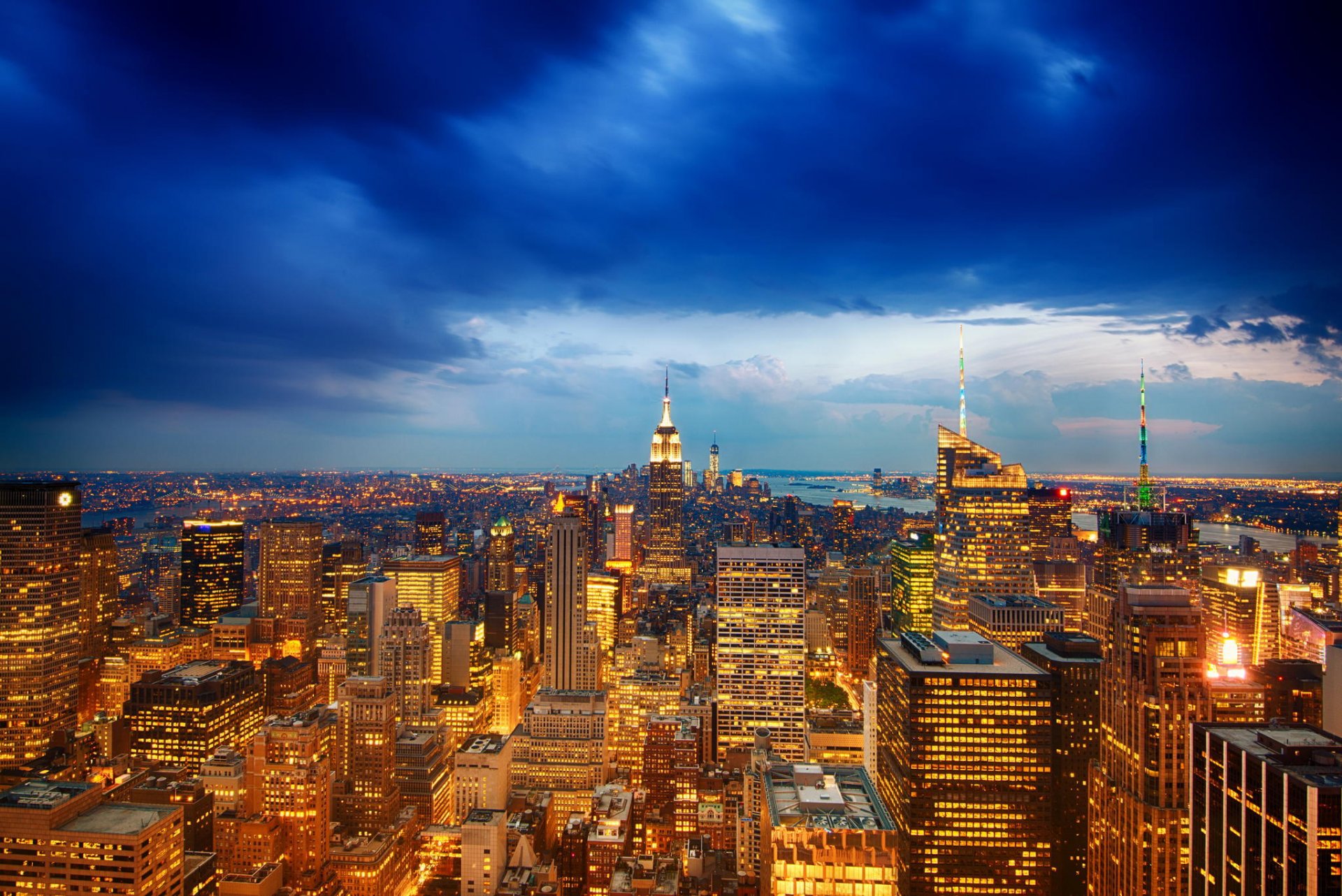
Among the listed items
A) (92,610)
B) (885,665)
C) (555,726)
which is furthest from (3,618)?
(885,665)

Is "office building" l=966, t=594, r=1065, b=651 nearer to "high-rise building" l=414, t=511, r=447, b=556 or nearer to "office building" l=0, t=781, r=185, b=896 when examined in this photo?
"high-rise building" l=414, t=511, r=447, b=556

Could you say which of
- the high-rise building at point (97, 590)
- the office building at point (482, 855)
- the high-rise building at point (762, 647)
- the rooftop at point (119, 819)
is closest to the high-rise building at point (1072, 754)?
the high-rise building at point (762, 647)

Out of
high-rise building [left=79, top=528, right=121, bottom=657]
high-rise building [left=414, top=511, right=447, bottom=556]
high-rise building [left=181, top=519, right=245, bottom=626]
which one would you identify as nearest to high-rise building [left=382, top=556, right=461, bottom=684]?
high-rise building [left=414, top=511, right=447, bottom=556]

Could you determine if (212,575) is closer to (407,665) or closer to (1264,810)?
(407,665)

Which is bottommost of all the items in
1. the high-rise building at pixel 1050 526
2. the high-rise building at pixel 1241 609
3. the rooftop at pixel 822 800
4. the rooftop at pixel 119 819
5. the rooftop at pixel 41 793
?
the rooftop at pixel 119 819

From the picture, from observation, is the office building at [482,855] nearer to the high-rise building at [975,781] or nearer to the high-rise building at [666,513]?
the high-rise building at [975,781]

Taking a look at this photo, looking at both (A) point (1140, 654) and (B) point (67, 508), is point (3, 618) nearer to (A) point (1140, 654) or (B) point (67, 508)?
(B) point (67, 508)

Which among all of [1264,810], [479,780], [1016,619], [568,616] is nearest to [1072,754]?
[1264,810]
